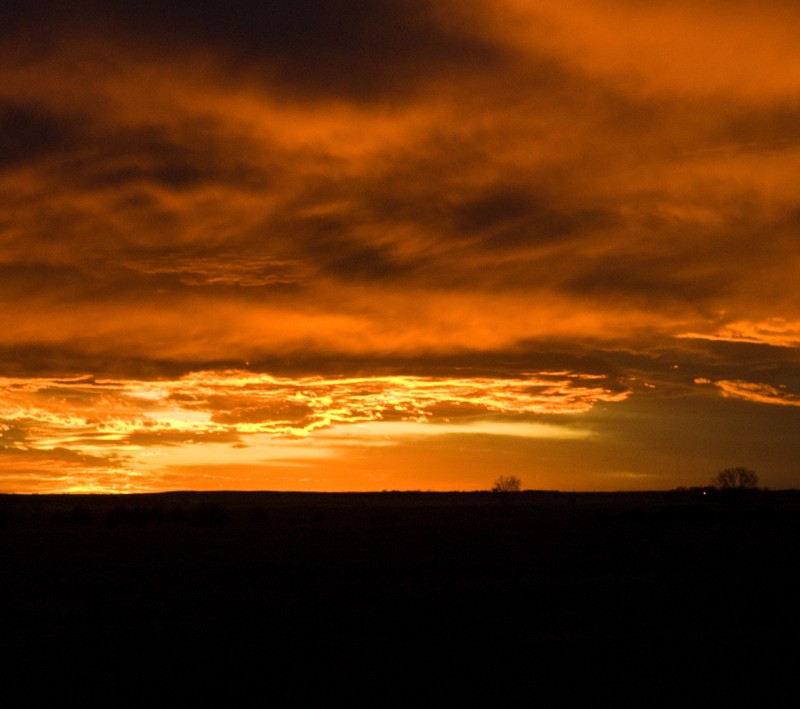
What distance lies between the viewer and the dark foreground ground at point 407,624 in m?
13.7

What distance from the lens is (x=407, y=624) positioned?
734 inches

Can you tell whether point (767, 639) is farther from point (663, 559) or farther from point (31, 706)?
point (663, 559)

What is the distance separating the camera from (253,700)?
12961 mm

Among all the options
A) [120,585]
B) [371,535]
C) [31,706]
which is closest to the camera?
[31,706]

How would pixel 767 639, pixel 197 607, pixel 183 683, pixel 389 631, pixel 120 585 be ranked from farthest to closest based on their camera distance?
pixel 120 585 → pixel 197 607 → pixel 389 631 → pixel 767 639 → pixel 183 683

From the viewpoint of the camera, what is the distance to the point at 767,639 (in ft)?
55.1

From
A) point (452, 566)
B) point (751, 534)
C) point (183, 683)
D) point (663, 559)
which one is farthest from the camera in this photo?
point (751, 534)

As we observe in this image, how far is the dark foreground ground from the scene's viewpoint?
13.7m

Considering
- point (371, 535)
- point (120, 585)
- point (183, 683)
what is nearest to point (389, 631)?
point (183, 683)

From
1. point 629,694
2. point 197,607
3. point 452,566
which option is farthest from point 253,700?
point 452,566

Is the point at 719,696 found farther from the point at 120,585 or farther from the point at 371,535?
the point at 371,535

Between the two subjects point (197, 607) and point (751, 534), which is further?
point (751, 534)

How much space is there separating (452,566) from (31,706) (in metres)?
18.6

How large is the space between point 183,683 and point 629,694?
598cm
